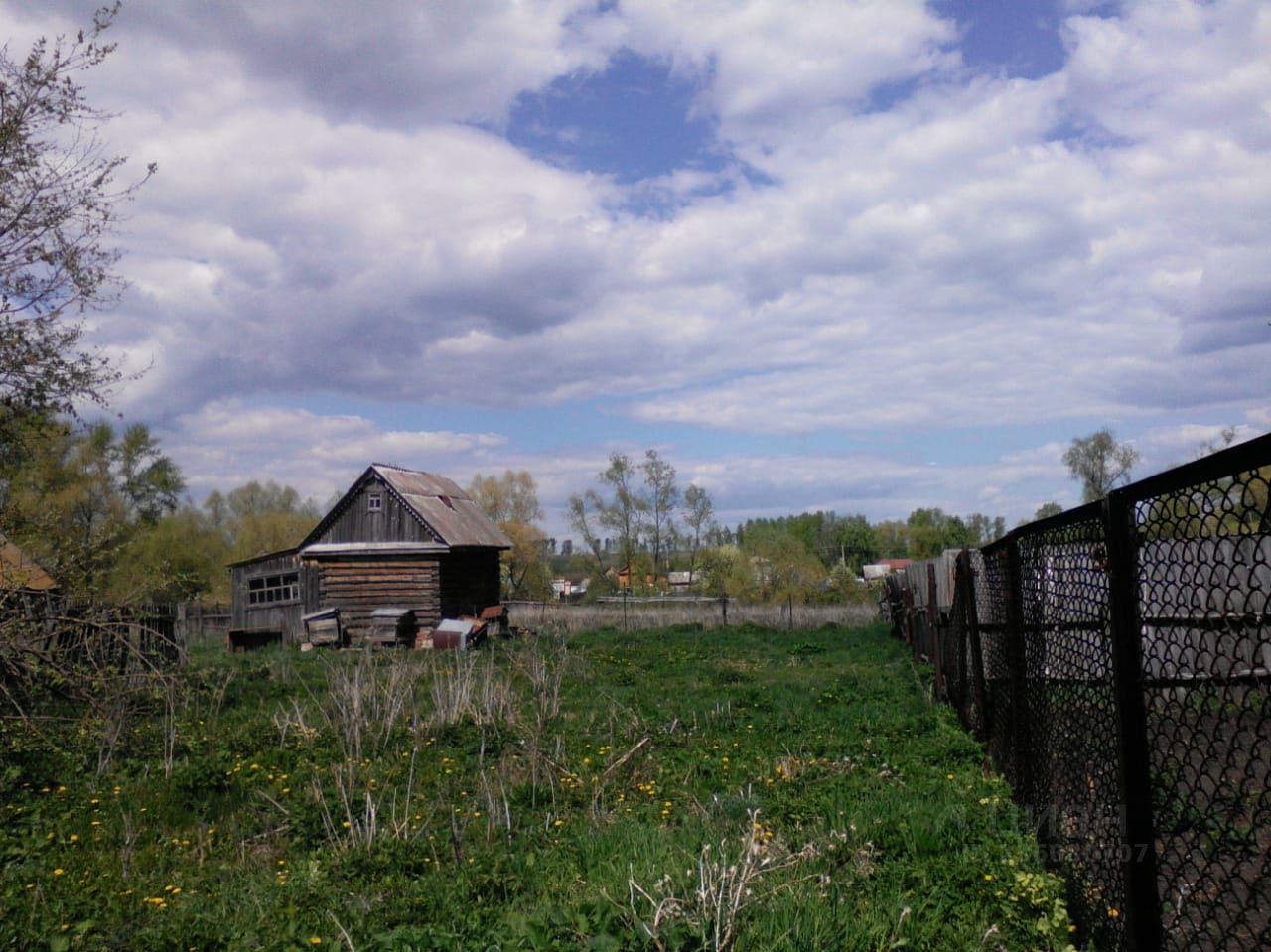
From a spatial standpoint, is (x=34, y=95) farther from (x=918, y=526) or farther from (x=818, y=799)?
(x=918, y=526)

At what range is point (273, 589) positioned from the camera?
98.9ft

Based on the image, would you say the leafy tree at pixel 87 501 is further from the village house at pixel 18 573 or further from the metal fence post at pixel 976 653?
the metal fence post at pixel 976 653

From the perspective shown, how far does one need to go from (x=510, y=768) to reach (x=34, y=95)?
9.12 m

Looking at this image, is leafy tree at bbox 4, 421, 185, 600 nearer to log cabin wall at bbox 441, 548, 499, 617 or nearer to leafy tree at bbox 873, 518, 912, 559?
log cabin wall at bbox 441, 548, 499, 617

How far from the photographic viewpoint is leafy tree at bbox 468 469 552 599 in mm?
58578

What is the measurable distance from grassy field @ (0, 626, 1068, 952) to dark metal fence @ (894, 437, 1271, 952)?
0.39 meters

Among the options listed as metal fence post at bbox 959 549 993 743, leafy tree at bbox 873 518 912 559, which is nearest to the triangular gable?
metal fence post at bbox 959 549 993 743

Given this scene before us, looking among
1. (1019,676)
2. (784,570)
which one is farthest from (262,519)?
(1019,676)

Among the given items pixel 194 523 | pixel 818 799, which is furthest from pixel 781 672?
pixel 194 523

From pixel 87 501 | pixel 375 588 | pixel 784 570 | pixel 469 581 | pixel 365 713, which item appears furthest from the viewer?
pixel 784 570

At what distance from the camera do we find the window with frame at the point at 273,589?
2959cm

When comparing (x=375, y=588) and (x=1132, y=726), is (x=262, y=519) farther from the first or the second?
(x=1132, y=726)

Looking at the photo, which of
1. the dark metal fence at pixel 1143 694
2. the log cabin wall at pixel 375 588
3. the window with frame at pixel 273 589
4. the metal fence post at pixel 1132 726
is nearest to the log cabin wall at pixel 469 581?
the log cabin wall at pixel 375 588

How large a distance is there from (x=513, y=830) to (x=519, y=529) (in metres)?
56.4
